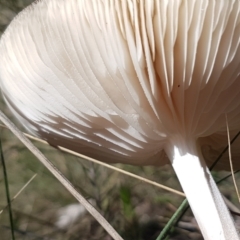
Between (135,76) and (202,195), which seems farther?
(202,195)

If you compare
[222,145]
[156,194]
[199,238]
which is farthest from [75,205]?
[222,145]

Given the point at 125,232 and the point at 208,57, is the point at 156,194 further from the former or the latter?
the point at 208,57

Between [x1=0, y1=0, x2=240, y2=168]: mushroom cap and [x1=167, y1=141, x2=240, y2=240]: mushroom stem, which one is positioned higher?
[x1=0, y1=0, x2=240, y2=168]: mushroom cap

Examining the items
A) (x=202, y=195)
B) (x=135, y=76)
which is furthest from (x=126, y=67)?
(x=202, y=195)

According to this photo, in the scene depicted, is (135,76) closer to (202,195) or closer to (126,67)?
(126,67)

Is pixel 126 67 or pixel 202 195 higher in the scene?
pixel 126 67

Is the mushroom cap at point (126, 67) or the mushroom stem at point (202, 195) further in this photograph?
the mushroom stem at point (202, 195)

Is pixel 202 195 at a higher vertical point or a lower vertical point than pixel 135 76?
lower
